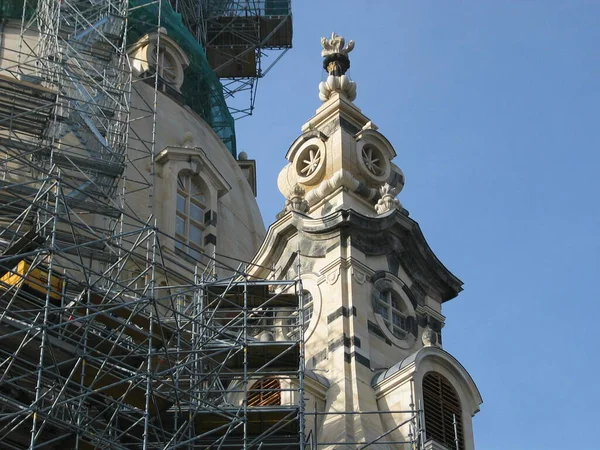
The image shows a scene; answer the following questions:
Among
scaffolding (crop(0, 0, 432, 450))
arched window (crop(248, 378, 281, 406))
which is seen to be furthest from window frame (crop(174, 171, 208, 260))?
arched window (crop(248, 378, 281, 406))

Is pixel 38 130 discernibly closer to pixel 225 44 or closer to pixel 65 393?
pixel 65 393

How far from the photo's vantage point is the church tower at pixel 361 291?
132ft

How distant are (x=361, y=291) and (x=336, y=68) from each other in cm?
857

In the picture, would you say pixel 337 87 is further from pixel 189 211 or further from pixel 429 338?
pixel 429 338

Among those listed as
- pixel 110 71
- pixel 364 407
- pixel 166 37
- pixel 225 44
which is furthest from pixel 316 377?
pixel 225 44

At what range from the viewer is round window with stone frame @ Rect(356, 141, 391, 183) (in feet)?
152

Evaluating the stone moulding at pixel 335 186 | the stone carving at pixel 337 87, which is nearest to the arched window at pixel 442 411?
the stone moulding at pixel 335 186

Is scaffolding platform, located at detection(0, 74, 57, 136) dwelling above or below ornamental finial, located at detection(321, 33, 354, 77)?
below

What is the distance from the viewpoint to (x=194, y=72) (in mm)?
57281

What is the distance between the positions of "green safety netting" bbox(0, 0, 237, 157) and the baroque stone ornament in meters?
7.23

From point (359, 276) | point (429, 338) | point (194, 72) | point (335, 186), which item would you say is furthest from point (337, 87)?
point (194, 72)

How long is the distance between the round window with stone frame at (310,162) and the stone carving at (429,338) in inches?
202

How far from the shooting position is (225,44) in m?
63.6

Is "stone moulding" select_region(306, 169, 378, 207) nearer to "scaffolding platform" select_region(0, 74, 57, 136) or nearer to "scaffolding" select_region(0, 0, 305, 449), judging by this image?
"scaffolding" select_region(0, 0, 305, 449)
